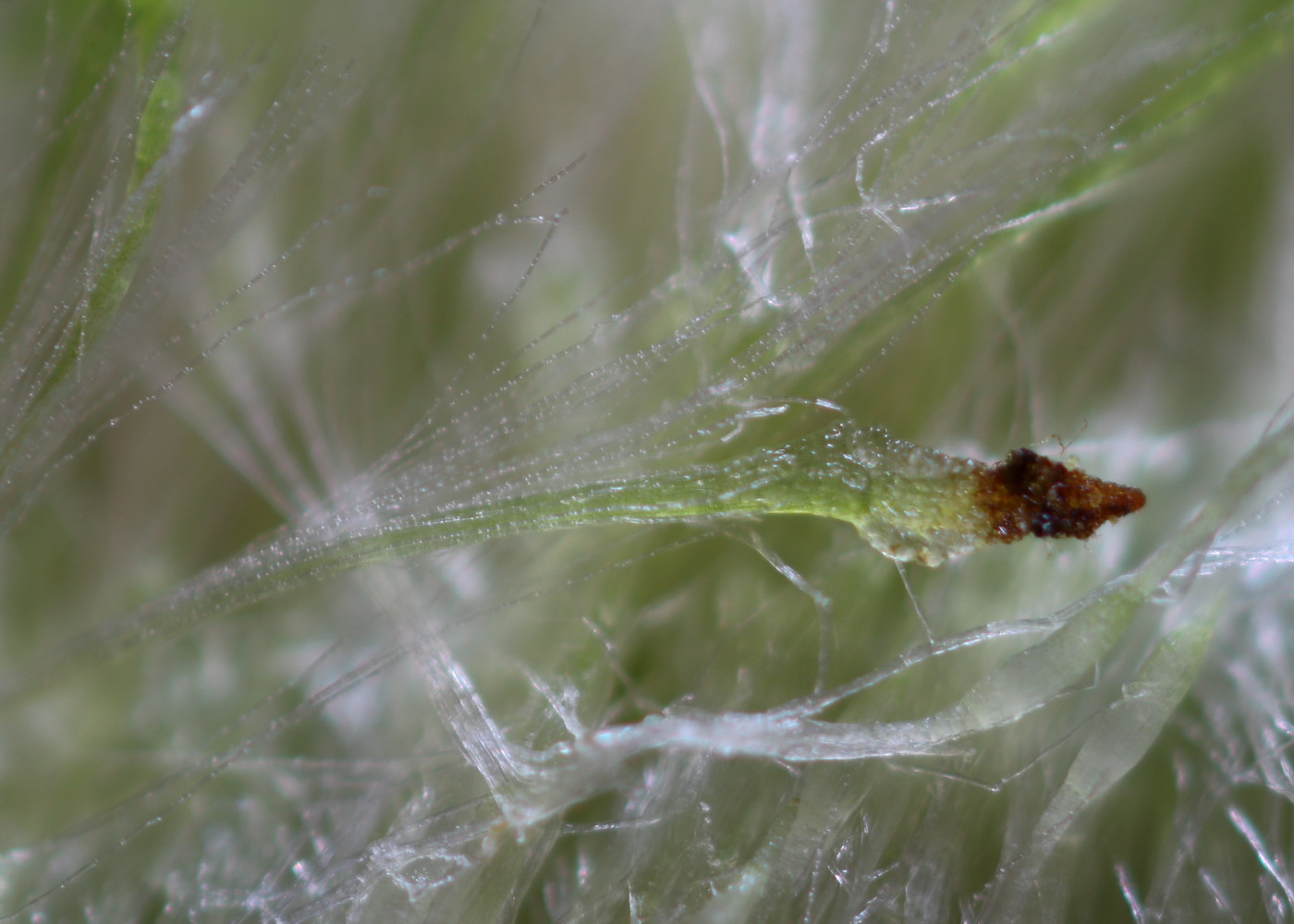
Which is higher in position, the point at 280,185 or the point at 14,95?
the point at 14,95

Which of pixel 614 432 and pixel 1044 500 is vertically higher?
pixel 614 432

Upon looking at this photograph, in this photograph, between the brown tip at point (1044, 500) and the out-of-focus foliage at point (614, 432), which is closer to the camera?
the brown tip at point (1044, 500)

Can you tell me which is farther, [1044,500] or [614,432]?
[614,432]

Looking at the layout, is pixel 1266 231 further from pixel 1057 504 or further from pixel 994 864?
pixel 994 864

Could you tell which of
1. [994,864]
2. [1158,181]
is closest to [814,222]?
[1158,181]

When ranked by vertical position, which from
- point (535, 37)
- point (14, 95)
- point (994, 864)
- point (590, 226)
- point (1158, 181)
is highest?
point (14, 95)

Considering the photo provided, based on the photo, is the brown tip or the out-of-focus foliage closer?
the brown tip

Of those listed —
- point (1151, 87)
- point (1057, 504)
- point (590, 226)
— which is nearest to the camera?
point (1057, 504)

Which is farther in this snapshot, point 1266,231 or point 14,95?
point 14,95
